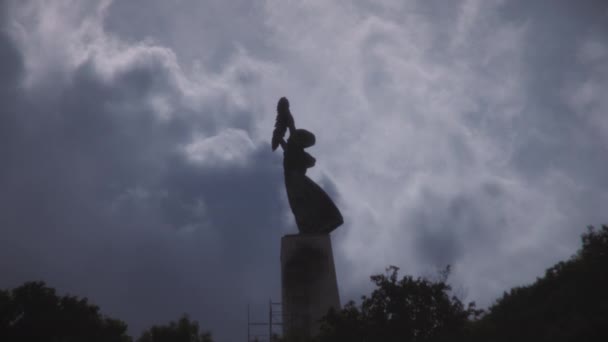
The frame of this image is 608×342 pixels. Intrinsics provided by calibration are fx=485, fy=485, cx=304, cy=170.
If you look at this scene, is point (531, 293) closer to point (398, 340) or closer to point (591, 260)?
point (591, 260)

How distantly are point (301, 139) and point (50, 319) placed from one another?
1946 cm

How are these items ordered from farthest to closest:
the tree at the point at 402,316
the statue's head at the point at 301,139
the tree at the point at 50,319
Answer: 1. the tree at the point at 50,319
2. the statue's head at the point at 301,139
3. the tree at the point at 402,316

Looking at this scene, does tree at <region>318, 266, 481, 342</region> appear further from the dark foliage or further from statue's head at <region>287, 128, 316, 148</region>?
statue's head at <region>287, 128, 316, 148</region>

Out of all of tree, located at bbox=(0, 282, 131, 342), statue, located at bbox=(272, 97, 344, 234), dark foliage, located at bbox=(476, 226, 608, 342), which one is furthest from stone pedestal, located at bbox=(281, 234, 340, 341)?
tree, located at bbox=(0, 282, 131, 342)

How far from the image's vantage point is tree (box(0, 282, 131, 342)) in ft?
82.5

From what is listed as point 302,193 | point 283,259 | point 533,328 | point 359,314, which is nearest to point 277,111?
point 302,193

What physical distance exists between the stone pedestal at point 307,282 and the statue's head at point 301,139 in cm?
347

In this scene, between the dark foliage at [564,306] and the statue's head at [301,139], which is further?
the statue's head at [301,139]

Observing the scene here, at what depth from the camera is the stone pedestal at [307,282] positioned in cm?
1410

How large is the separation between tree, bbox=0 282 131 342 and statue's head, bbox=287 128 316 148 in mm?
16464

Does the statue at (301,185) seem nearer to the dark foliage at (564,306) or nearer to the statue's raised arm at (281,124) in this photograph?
the statue's raised arm at (281,124)

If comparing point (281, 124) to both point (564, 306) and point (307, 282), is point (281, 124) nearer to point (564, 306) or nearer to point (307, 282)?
point (307, 282)

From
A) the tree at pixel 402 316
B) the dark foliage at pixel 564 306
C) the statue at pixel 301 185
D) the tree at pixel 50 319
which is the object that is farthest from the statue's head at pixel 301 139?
the tree at pixel 50 319

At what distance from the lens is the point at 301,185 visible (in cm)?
1684
